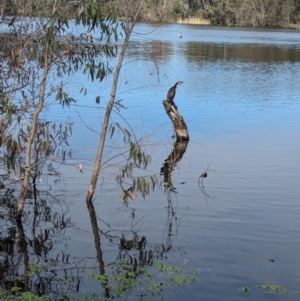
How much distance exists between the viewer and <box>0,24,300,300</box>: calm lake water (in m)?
5.82

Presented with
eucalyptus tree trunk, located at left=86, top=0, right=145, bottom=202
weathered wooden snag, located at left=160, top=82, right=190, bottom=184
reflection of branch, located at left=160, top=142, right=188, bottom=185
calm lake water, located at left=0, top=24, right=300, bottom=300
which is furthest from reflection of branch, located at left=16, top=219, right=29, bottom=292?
weathered wooden snag, located at left=160, top=82, right=190, bottom=184

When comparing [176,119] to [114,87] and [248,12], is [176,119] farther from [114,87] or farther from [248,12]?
[248,12]

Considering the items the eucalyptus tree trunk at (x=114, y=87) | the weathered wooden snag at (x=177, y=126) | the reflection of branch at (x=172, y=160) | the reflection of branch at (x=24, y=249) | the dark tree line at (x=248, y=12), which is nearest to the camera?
the reflection of branch at (x=24, y=249)

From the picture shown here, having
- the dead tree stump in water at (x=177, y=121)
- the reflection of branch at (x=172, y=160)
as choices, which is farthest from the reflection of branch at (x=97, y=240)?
the dead tree stump in water at (x=177, y=121)

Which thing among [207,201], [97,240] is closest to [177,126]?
[207,201]

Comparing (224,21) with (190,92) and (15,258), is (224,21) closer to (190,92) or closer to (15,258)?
(190,92)

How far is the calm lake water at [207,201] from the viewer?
5.82m

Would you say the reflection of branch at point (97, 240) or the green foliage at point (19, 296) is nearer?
the green foliage at point (19, 296)

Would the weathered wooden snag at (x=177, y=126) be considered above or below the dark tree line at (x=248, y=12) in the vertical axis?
below

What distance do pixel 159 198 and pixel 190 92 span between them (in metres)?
10.0

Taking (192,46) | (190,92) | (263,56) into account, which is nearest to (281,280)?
(190,92)

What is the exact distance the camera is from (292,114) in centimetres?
1531

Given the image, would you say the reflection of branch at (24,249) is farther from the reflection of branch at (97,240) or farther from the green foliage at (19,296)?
the reflection of branch at (97,240)

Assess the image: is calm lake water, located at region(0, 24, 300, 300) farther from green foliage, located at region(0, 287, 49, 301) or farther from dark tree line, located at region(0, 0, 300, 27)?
dark tree line, located at region(0, 0, 300, 27)
